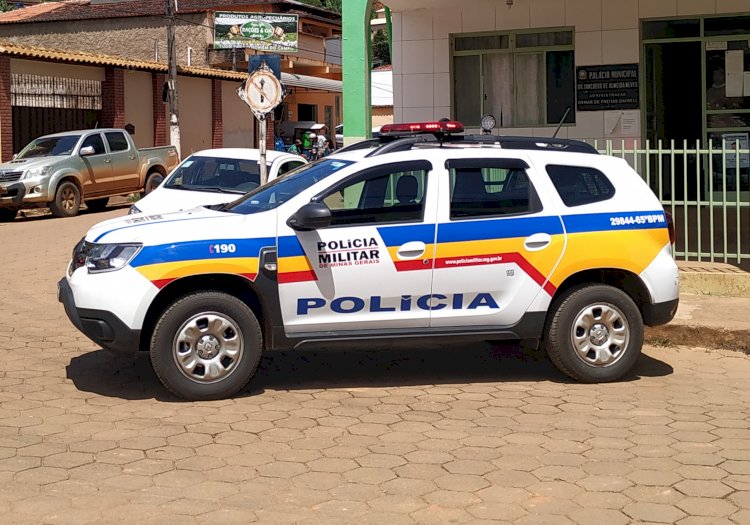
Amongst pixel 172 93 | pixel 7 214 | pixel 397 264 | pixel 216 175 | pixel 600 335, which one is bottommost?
pixel 600 335

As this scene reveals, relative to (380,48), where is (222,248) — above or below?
below

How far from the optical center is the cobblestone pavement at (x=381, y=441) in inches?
202

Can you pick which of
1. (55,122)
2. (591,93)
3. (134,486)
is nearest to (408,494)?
(134,486)

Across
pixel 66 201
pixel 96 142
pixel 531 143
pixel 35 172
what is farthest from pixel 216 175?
pixel 96 142

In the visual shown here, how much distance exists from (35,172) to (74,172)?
3.05ft

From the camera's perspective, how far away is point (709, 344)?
30.2 feet

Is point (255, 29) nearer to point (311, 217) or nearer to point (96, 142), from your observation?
point (96, 142)

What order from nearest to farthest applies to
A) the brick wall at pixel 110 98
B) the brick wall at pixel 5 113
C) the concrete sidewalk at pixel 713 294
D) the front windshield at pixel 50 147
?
the concrete sidewalk at pixel 713 294
the front windshield at pixel 50 147
the brick wall at pixel 5 113
the brick wall at pixel 110 98

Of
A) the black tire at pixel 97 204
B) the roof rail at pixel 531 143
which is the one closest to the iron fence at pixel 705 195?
the roof rail at pixel 531 143

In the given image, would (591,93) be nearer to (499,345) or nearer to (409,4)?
(409,4)

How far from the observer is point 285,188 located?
7.77 m

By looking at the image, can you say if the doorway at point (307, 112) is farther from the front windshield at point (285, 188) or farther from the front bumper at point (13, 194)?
the front windshield at point (285, 188)

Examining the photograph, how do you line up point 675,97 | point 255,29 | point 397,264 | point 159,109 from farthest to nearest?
point 255,29
point 159,109
point 675,97
point 397,264

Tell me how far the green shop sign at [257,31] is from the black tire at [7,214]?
24235 millimetres
